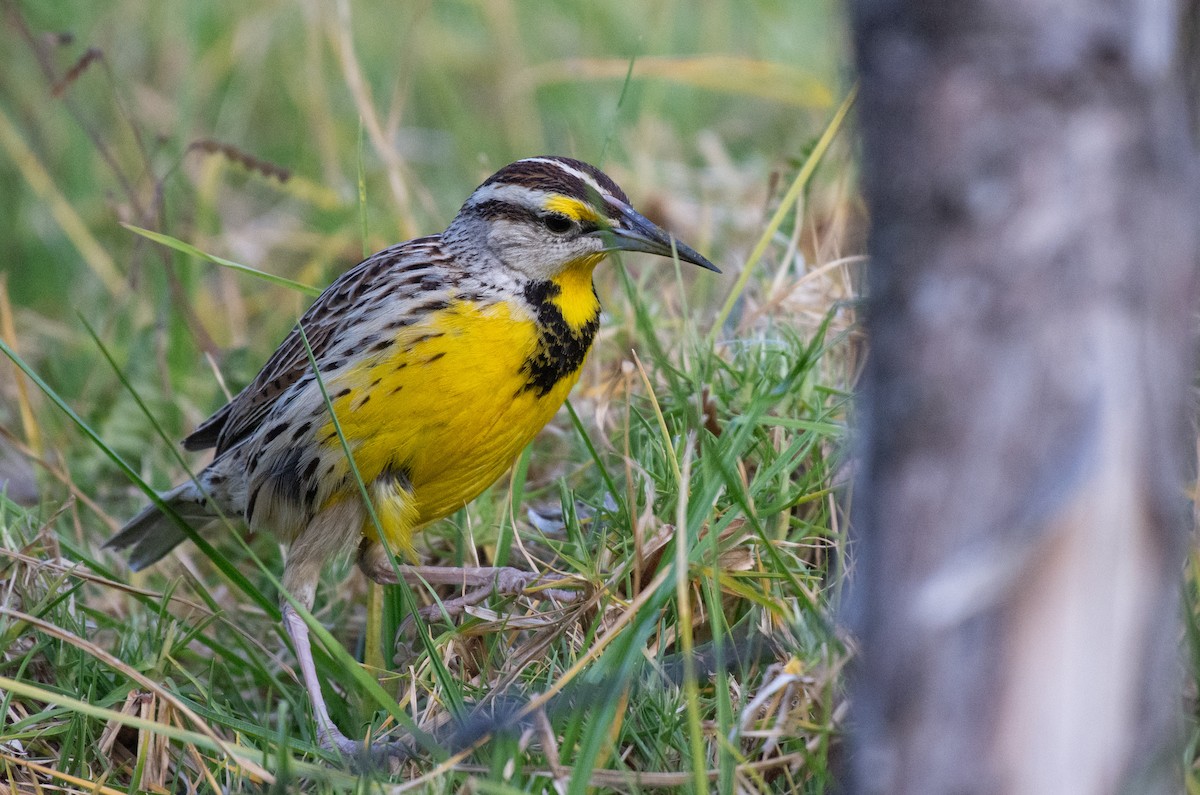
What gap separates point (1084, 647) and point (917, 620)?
193 mm

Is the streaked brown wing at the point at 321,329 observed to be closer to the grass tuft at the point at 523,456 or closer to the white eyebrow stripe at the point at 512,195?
the grass tuft at the point at 523,456

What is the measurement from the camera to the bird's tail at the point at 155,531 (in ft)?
13.2

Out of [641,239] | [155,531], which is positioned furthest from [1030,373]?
[155,531]

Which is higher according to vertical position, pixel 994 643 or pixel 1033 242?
pixel 1033 242

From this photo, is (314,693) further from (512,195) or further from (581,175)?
(581,175)

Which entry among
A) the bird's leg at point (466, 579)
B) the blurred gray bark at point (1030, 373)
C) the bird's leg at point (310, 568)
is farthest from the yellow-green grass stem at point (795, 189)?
the blurred gray bark at point (1030, 373)

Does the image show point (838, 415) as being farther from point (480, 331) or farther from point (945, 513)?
point (945, 513)

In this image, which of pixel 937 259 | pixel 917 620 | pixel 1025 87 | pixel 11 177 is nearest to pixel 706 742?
pixel 917 620

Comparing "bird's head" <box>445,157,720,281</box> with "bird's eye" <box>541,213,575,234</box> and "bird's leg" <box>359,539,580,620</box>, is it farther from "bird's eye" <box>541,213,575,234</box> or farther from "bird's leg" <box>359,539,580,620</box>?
"bird's leg" <box>359,539,580,620</box>

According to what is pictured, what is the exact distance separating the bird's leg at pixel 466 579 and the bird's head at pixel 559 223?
80 cm

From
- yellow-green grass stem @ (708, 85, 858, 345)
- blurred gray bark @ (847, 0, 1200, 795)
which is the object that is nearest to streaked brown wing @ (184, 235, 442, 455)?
yellow-green grass stem @ (708, 85, 858, 345)

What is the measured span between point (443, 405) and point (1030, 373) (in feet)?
6.30

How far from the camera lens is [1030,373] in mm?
1543

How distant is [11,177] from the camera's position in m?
7.31
